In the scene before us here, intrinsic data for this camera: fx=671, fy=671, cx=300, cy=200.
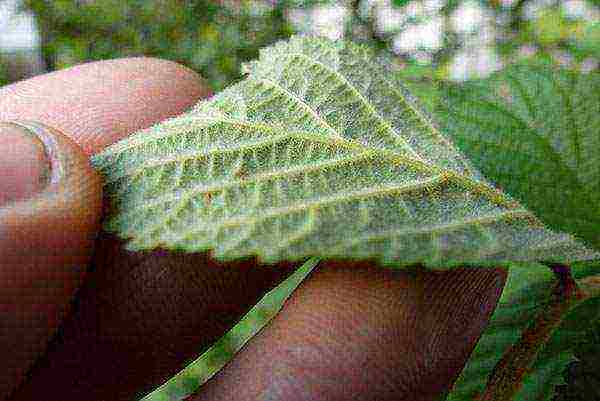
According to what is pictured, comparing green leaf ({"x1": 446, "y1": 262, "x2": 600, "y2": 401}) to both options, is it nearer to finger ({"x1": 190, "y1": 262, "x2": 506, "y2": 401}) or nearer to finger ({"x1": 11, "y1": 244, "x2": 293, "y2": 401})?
finger ({"x1": 190, "y1": 262, "x2": 506, "y2": 401})

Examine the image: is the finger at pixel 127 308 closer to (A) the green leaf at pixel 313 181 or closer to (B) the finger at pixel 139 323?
(B) the finger at pixel 139 323

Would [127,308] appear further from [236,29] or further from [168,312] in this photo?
[236,29]

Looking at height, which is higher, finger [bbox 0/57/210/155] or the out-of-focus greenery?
finger [bbox 0/57/210/155]

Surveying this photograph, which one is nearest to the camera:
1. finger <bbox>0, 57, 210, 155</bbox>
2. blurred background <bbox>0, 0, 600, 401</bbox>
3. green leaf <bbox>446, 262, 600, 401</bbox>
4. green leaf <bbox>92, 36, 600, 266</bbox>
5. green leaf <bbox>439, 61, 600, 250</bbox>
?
green leaf <bbox>92, 36, 600, 266</bbox>

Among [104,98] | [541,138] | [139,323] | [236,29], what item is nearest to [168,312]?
[139,323]

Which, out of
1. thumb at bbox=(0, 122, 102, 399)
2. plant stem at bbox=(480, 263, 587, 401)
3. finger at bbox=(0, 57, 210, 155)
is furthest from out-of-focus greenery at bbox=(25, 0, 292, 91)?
plant stem at bbox=(480, 263, 587, 401)

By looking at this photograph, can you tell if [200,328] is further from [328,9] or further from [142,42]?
[142,42]

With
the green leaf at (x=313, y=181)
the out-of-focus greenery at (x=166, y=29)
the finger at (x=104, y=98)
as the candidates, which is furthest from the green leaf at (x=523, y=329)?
the out-of-focus greenery at (x=166, y=29)

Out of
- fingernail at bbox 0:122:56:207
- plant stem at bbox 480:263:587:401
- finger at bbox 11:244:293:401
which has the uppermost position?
fingernail at bbox 0:122:56:207
